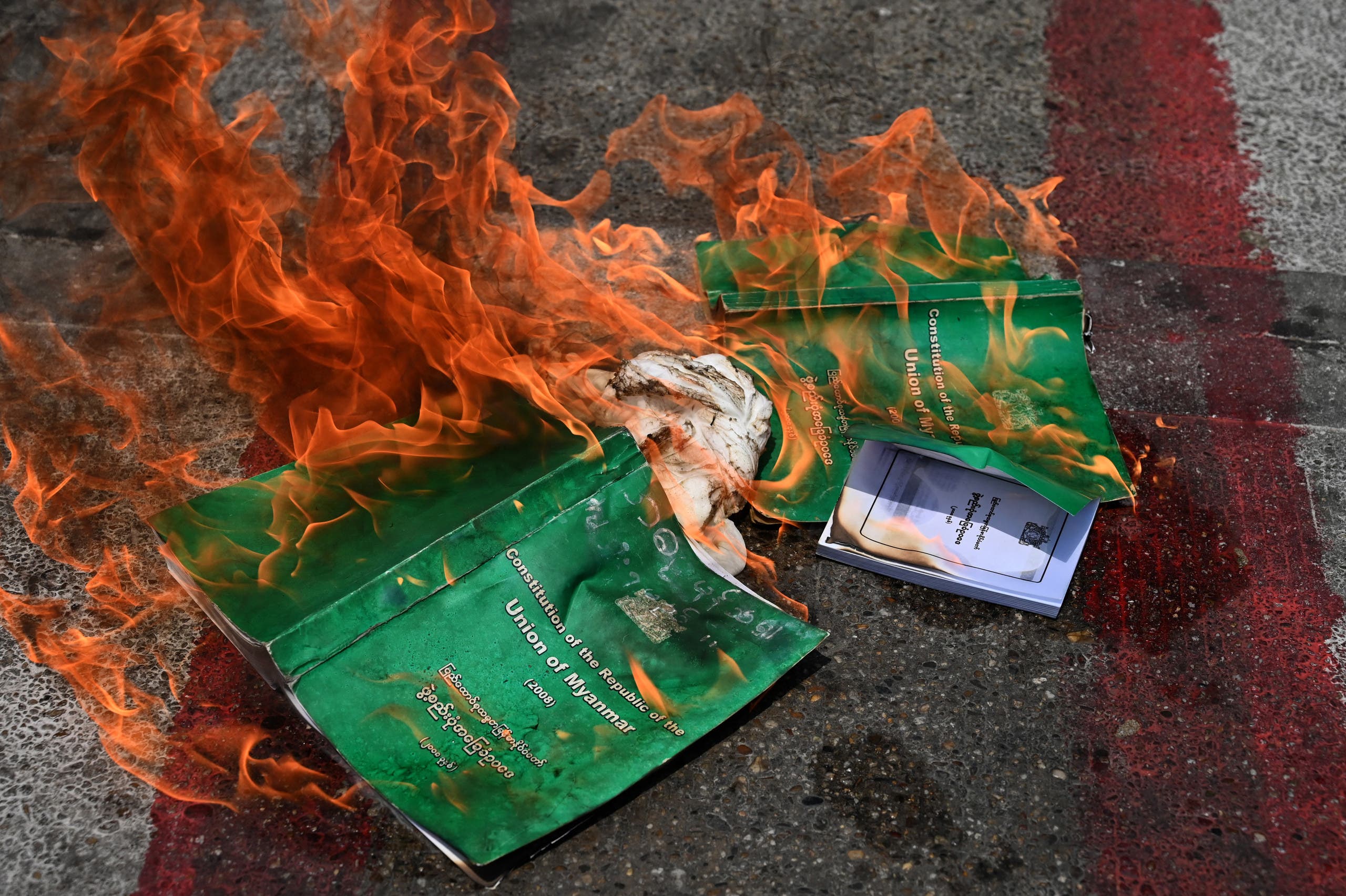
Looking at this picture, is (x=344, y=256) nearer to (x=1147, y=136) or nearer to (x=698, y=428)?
(x=698, y=428)

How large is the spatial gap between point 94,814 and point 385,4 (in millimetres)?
2638

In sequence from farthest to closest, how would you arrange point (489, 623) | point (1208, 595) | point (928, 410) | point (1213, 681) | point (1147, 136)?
point (1147, 136) < point (928, 410) < point (1208, 595) < point (1213, 681) < point (489, 623)

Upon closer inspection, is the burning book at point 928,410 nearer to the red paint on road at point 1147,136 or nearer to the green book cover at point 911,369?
the green book cover at point 911,369

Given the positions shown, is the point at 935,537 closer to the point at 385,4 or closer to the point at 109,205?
the point at 385,4

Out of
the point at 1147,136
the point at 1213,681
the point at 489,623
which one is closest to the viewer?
the point at 489,623

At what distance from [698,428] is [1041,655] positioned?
36.2 inches

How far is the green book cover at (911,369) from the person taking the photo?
2748mm

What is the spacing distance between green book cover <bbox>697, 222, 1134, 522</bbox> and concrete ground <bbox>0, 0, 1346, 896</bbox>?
171mm

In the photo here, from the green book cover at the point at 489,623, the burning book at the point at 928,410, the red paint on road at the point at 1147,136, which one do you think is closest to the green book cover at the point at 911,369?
the burning book at the point at 928,410

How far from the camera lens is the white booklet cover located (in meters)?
2.53

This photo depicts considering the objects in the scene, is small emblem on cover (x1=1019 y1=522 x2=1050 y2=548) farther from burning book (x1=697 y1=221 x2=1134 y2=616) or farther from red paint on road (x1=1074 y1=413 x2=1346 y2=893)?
red paint on road (x1=1074 y1=413 x2=1346 y2=893)

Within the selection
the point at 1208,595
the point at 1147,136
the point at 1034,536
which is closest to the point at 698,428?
the point at 1034,536

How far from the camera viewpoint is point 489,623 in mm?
2232

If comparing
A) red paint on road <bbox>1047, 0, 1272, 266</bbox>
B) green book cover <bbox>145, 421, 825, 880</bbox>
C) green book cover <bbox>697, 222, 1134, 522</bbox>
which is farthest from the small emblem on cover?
red paint on road <bbox>1047, 0, 1272, 266</bbox>
